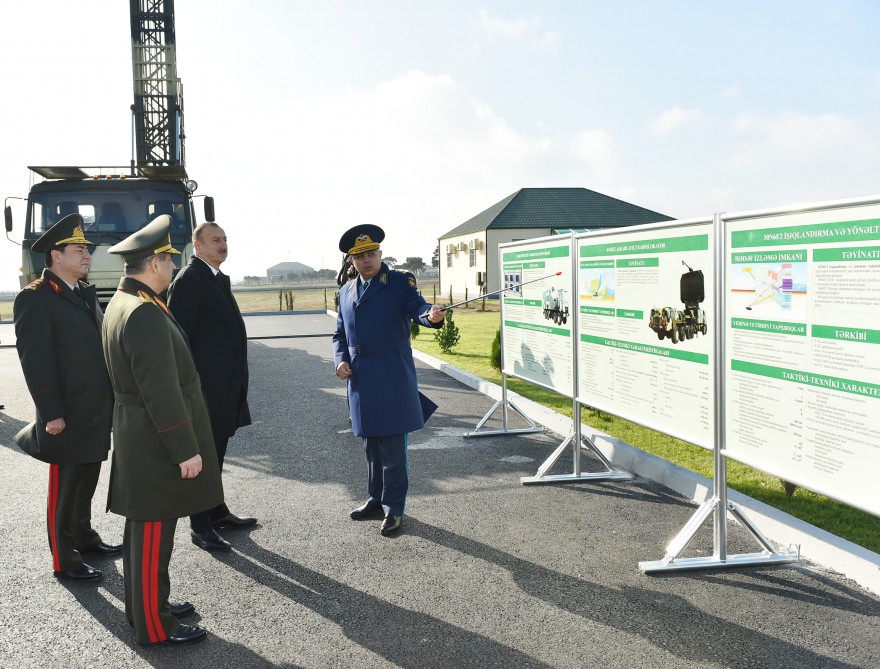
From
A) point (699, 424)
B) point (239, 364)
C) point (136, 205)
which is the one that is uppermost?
point (136, 205)

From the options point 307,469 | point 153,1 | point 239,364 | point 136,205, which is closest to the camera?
point 239,364

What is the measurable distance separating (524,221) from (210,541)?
41.0m

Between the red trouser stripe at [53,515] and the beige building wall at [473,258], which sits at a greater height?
the beige building wall at [473,258]

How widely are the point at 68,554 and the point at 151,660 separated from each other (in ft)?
4.20

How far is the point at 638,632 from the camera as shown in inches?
142

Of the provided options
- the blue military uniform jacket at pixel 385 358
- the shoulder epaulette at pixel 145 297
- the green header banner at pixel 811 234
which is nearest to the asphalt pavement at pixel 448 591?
the blue military uniform jacket at pixel 385 358

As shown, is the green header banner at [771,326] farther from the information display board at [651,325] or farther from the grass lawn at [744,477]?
the grass lawn at [744,477]

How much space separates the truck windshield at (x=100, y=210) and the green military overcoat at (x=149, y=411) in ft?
31.3

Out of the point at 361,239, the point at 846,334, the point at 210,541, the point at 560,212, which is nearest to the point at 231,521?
the point at 210,541

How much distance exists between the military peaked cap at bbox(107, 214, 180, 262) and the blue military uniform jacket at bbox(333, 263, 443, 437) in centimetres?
180

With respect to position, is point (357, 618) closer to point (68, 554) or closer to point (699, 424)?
point (68, 554)

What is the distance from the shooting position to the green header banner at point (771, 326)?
12.8 ft

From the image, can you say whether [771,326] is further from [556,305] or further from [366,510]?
[366,510]

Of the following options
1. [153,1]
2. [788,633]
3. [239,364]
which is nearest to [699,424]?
[788,633]
